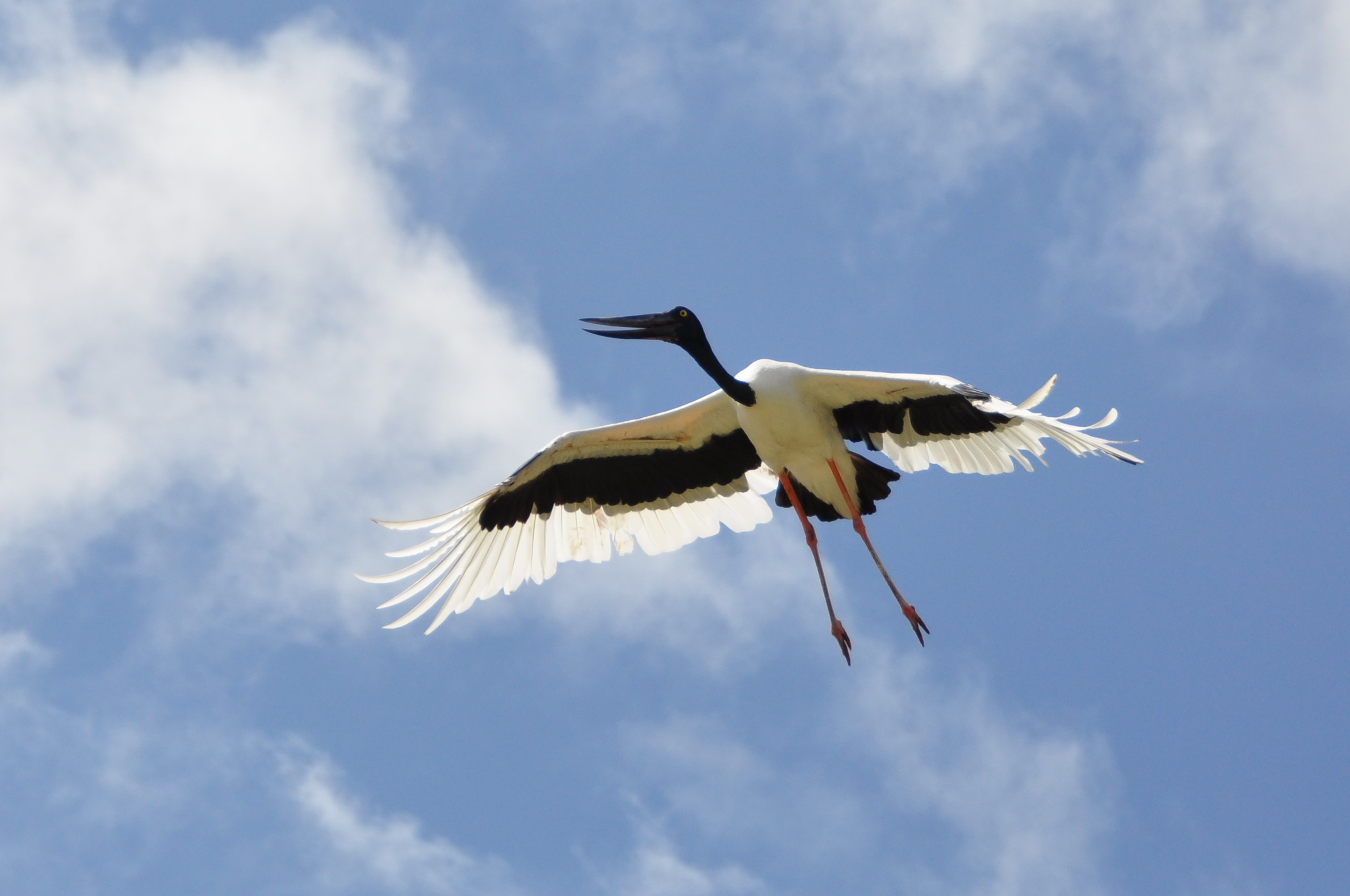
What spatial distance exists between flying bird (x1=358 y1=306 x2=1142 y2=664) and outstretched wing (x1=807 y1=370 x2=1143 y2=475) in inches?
0.7

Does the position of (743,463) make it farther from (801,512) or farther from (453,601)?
(453,601)

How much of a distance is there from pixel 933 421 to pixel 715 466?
2941 mm

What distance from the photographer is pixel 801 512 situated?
17.8 m

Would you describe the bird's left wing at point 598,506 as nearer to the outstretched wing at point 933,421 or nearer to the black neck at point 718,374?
the black neck at point 718,374

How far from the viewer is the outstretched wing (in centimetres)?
1606

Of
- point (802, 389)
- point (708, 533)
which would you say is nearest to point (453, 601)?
point (708, 533)

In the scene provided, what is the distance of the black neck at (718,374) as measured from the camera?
16.5m

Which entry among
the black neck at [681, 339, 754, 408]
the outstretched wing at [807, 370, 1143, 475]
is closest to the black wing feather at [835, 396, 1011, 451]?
the outstretched wing at [807, 370, 1143, 475]

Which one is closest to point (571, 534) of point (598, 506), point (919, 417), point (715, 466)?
point (598, 506)

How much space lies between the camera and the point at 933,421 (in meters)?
16.8

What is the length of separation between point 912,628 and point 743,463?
3.09 metres

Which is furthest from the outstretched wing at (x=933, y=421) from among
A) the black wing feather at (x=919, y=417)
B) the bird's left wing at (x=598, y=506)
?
the bird's left wing at (x=598, y=506)

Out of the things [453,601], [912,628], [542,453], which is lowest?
[912,628]

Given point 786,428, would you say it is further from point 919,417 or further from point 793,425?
point 919,417
